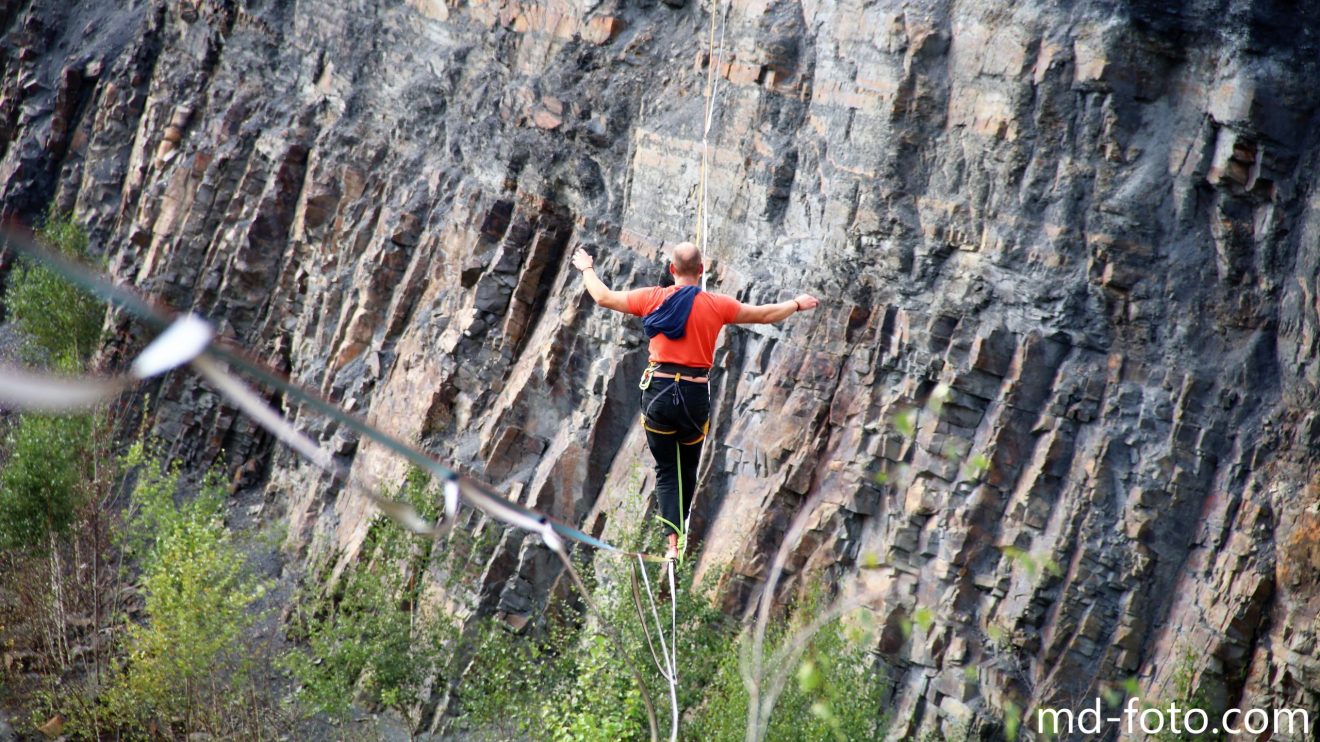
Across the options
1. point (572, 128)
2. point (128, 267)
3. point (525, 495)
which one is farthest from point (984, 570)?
point (128, 267)

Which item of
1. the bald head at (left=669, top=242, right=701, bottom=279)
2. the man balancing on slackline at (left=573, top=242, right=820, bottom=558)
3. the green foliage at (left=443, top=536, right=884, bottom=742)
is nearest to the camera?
the bald head at (left=669, top=242, right=701, bottom=279)

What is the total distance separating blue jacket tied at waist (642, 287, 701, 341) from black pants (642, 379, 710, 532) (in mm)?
457

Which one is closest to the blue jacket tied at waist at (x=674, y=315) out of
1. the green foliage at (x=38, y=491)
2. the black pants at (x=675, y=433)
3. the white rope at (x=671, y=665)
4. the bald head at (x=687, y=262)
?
the bald head at (x=687, y=262)

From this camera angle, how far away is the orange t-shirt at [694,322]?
37.2 ft

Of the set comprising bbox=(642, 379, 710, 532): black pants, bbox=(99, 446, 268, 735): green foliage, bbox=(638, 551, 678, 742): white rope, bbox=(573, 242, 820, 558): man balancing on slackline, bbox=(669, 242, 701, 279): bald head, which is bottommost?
bbox=(99, 446, 268, 735): green foliage

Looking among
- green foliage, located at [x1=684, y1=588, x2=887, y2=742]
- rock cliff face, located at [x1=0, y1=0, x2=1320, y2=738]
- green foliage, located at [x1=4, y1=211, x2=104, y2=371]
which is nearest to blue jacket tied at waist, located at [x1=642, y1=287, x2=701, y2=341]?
rock cliff face, located at [x1=0, y1=0, x2=1320, y2=738]

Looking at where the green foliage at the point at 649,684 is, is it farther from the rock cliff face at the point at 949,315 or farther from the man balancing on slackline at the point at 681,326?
the man balancing on slackline at the point at 681,326

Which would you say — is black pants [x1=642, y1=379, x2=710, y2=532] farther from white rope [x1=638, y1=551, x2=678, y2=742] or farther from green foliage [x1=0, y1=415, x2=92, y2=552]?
green foliage [x1=0, y1=415, x2=92, y2=552]

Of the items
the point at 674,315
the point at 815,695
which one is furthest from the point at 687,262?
the point at 815,695

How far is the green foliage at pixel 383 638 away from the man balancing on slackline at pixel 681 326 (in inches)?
312

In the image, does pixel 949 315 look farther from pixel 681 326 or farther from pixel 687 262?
pixel 687 262

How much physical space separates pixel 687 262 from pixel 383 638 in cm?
1001

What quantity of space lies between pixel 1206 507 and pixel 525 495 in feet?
30.0

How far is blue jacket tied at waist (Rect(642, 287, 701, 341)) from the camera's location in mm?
11273
